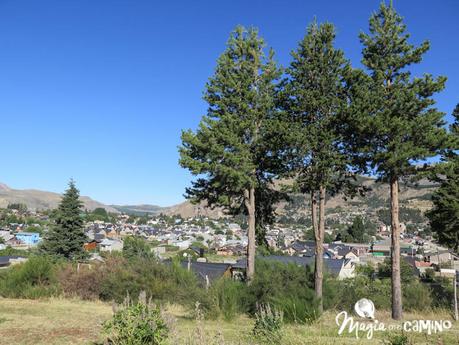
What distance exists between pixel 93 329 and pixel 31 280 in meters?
8.05

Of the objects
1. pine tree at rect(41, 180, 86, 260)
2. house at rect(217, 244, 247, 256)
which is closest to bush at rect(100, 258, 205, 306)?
pine tree at rect(41, 180, 86, 260)

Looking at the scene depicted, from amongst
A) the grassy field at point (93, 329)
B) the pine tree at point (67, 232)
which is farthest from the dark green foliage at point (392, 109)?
the pine tree at point (67, 232)

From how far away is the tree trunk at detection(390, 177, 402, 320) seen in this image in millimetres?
16953

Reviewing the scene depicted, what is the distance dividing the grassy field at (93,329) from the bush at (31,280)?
145cm

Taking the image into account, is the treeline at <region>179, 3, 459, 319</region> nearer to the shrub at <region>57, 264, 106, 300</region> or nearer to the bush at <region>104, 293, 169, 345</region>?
the shrub at <region>57, 264, 106, 300</region>

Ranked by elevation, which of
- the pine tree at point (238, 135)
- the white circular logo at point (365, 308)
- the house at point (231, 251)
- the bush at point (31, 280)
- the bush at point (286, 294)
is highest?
the pine tree at point (238, 135)

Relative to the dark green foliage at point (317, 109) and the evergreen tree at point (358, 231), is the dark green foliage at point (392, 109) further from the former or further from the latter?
the evergreen tree at point (358, 231)

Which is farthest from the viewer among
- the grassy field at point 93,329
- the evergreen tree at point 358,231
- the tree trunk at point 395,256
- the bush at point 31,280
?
the evergreen tree at point 358,231

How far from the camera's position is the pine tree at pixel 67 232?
4341 cm

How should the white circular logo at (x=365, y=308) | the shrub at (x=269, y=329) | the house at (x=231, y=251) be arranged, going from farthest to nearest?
the house at (x=231, y=251) < the white circular logo at (x=365, y=308) < the shrub at (x=269, y=329)

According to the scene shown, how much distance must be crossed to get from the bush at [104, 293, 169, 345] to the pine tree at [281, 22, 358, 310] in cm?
1295

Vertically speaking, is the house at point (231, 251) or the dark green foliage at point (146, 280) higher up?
the dark green foliage at point (146, 280)

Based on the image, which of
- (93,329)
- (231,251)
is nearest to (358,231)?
(231,251)

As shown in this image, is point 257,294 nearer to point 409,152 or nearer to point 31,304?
point 31,304
